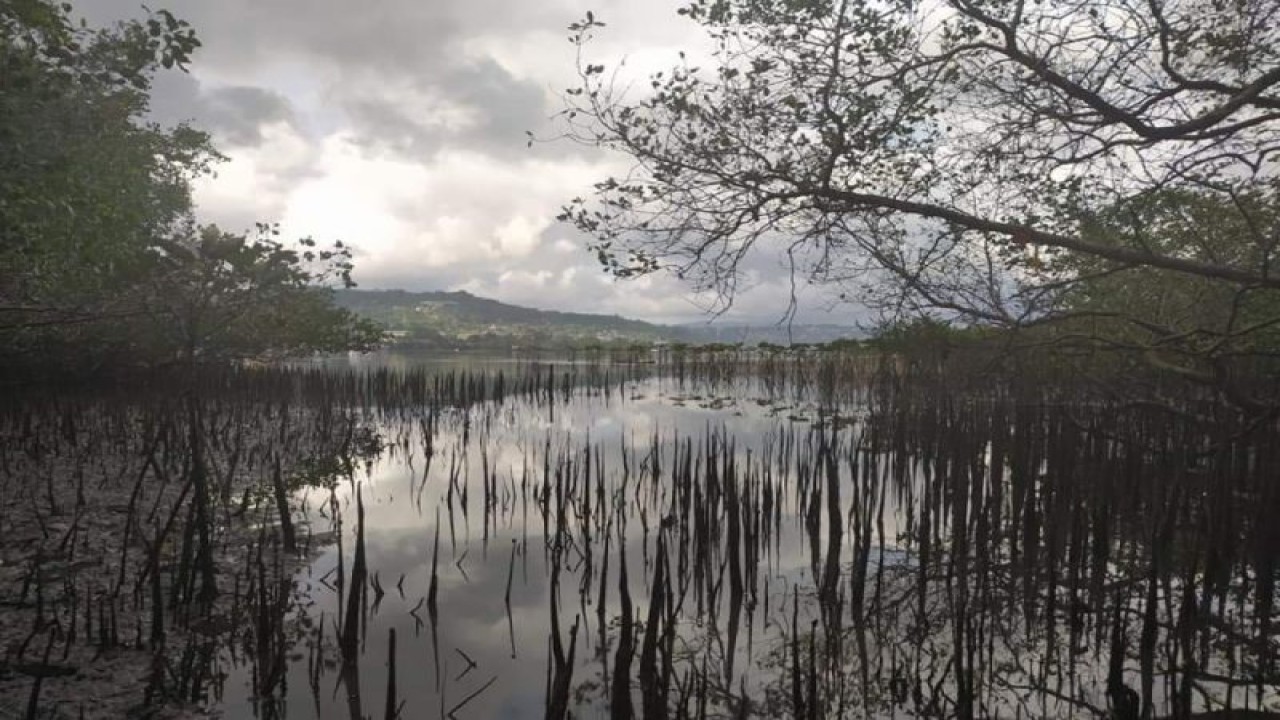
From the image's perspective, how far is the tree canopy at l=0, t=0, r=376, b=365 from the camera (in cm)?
710

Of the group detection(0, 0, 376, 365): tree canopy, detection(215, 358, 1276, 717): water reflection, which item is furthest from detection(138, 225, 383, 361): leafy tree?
detection(215, 358, 1276, 717): water reflection

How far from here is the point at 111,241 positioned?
36.4ft

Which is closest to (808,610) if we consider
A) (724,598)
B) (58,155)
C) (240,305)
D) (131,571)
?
(724,598)

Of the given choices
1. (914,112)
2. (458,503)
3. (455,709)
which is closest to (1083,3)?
(914,112)

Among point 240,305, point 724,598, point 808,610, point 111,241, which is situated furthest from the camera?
point 240,305

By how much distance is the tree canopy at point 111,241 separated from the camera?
710 centimetres

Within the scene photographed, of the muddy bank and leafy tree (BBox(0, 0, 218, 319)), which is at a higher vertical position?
leafy tree (BBox(0, 0, 218, 319))

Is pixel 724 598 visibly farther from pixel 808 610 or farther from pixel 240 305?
pixel 240 305

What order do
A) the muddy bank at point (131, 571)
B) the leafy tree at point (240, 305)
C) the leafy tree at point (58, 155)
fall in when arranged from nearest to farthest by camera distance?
the muddy bank at point (131, 571) < the leafy tree at point (58, 155) < the leafy tree at point (240, 305)

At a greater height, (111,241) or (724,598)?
(111,241)

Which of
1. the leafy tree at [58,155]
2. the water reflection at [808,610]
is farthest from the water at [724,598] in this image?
the leafy tree at [58,155]

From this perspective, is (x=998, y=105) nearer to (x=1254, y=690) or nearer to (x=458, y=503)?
(x=1254, y=690)

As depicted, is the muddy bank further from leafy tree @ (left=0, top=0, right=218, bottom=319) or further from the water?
leafy tree @ (left=0, top=0, right=218, bottom=319)

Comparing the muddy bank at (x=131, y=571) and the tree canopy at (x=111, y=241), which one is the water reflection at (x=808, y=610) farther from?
the tree canopy at (x=111, y=241)
